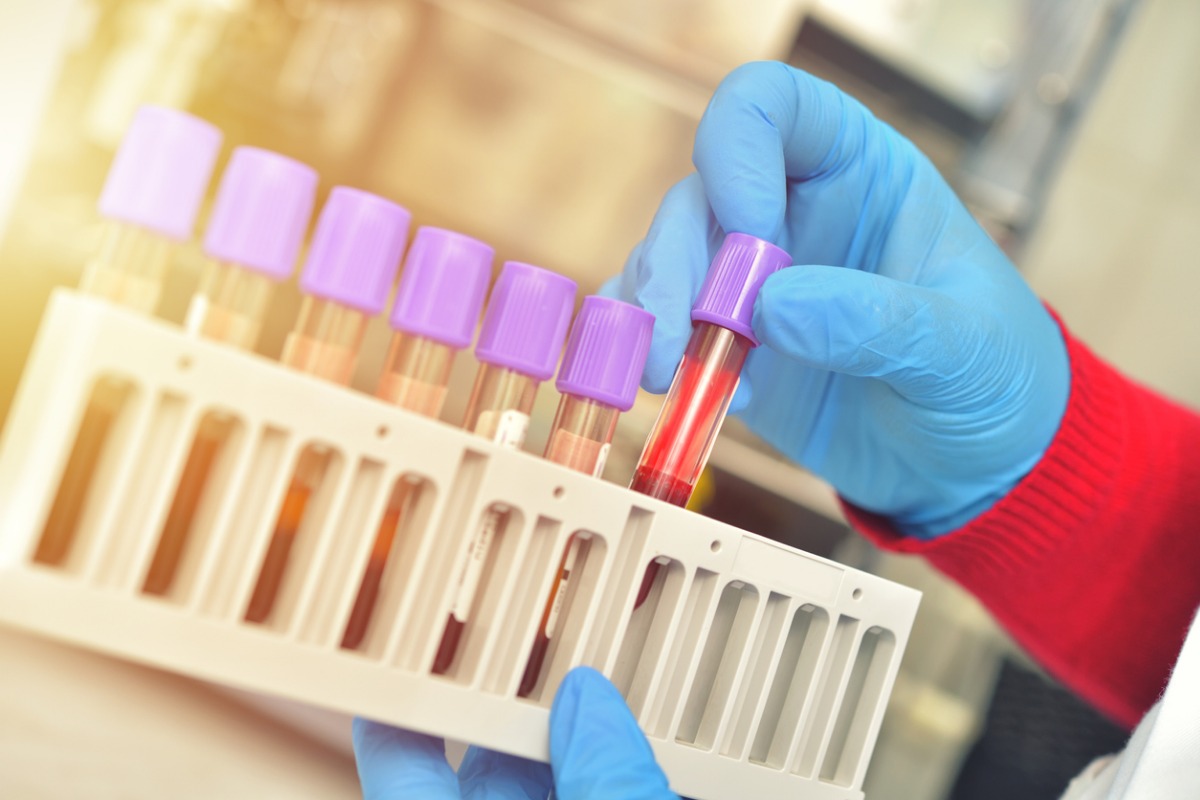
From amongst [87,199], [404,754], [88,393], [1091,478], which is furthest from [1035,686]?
[87,199]

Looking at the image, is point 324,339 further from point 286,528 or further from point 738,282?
point 738,282

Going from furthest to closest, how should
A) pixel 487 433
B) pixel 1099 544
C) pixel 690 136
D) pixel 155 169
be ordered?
pixel 690 136 → pixel 1099 544 → pixel 487 433 → pixel 155 169

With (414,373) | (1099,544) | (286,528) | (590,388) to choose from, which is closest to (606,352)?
(590,388)

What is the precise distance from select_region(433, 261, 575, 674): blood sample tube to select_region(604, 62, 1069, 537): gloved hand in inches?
5.5

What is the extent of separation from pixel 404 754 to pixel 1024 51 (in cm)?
173

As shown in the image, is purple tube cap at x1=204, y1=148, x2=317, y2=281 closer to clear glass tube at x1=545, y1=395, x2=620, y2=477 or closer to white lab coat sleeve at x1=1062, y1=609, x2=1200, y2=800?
clear glass tube at x1=545, y1=395, x2=620, y2=477

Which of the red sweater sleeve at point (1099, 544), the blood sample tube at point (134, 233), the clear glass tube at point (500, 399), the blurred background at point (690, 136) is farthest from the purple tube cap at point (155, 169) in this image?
the blurred background at point (690, 136)

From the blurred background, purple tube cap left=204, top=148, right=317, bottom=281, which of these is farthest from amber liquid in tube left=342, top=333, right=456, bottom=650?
the blurred background

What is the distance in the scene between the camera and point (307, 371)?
532mm

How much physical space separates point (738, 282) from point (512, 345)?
7.3 inches

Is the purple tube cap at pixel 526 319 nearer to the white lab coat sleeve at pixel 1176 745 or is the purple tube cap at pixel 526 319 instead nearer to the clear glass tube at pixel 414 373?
the clear glass tube at pixel 414 373

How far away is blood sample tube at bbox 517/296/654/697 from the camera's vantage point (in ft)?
1.89

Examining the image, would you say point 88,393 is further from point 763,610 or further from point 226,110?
point 226,110

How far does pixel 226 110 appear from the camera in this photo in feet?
5.10
